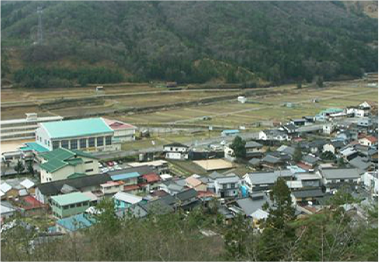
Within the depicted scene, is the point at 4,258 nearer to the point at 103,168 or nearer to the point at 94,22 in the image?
the point at 103,168

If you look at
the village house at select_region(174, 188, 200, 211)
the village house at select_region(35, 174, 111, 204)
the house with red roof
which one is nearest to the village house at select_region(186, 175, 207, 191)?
the village house at select_region(174, 188, 200, 211)

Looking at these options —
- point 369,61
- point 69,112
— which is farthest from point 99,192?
point 369,61

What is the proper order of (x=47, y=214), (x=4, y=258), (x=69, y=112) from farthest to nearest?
(x=69, y=112) → (x=47, y=214) → (x=4, y=258)

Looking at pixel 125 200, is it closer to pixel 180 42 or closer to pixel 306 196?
pixel 306 196

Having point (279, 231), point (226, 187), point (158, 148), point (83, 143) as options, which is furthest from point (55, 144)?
point (279, 231)

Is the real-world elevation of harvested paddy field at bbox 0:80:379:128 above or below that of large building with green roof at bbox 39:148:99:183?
below

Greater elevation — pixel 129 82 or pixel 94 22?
pixel 94 22

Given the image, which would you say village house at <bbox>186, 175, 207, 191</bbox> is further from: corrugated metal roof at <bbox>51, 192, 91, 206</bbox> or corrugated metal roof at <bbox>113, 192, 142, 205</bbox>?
corrugated metal roof at <bbox>51, 192, 91, 206</bbox>
